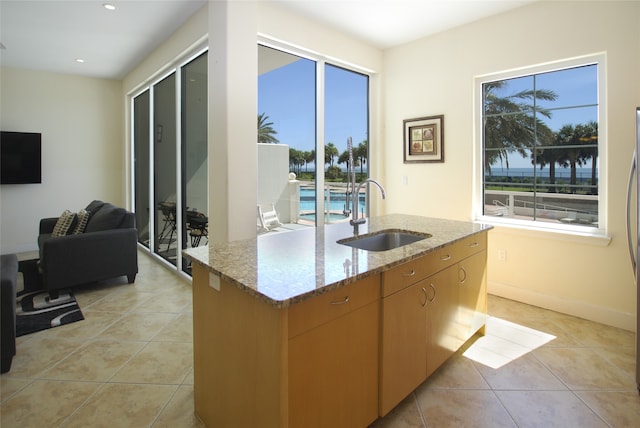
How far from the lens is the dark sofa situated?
3387 mm

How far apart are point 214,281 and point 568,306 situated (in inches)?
123

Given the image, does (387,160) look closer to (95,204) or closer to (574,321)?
(574,321)

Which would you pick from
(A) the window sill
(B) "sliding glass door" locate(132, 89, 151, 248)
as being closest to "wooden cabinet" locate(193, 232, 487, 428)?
(A) the window sill

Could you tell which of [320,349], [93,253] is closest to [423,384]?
[320,349]

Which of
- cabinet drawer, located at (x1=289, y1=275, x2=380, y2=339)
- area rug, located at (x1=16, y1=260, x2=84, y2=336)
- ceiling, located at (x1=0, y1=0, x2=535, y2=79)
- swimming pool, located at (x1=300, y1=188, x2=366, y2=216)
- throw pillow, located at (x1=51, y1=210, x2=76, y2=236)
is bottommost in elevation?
area rug, located at (x1=16, y1=260, x2=84, y2=336)

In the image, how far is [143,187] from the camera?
5531 millimetres

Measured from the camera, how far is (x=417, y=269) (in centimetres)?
185

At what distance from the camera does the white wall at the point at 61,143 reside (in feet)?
17.5

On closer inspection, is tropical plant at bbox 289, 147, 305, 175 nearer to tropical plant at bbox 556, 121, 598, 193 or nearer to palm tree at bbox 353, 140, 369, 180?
palm tree at bbox 353, 140, 369, 180

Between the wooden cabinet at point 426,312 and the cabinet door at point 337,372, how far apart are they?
9 centimetres

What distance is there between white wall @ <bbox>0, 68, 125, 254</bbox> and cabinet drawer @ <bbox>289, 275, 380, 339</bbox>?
5.96m

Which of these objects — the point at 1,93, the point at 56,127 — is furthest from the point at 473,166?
the point at 1,93

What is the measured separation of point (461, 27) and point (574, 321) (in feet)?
9.82

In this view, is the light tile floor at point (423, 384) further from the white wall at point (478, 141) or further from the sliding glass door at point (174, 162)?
the sliding glass door at point (174, 162)
